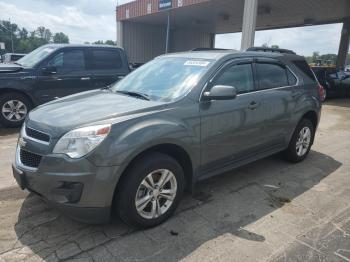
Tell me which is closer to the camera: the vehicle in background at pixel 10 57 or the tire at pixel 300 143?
the tire at pixel 300 143

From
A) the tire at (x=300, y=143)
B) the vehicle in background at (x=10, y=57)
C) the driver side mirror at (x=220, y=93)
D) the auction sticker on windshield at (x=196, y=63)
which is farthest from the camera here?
the vehicle in background at (x=10, y=57)

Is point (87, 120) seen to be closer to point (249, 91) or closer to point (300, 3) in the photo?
point (249, 91)

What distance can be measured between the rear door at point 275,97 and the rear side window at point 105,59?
4.73m

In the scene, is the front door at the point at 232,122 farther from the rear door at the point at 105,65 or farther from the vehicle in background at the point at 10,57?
the vehicle in background at the point at 10,57

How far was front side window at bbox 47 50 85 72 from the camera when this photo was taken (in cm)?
748

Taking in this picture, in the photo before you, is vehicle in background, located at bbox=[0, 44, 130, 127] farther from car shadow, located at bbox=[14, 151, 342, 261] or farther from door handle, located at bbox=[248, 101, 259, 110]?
door handle, located at bbox=[248, 101, 259, 110]

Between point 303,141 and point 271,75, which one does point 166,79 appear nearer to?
point 271,75

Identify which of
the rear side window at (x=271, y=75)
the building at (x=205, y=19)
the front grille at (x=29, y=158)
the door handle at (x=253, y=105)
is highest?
the building at (x=205, y=19)

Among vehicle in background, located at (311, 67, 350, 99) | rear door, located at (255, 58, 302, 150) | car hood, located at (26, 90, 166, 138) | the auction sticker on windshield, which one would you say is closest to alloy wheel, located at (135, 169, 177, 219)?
car hood, located at (26, 90, 166, 138)

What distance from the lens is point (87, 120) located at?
114 inches

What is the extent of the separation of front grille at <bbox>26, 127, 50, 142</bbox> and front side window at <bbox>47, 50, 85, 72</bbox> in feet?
15.5

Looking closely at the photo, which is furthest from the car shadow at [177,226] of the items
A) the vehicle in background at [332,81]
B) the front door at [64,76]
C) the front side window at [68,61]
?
the vehicle in background at [332,81]

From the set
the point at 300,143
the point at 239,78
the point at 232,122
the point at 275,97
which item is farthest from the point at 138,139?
the point at 300,143

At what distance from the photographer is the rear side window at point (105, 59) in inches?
315
